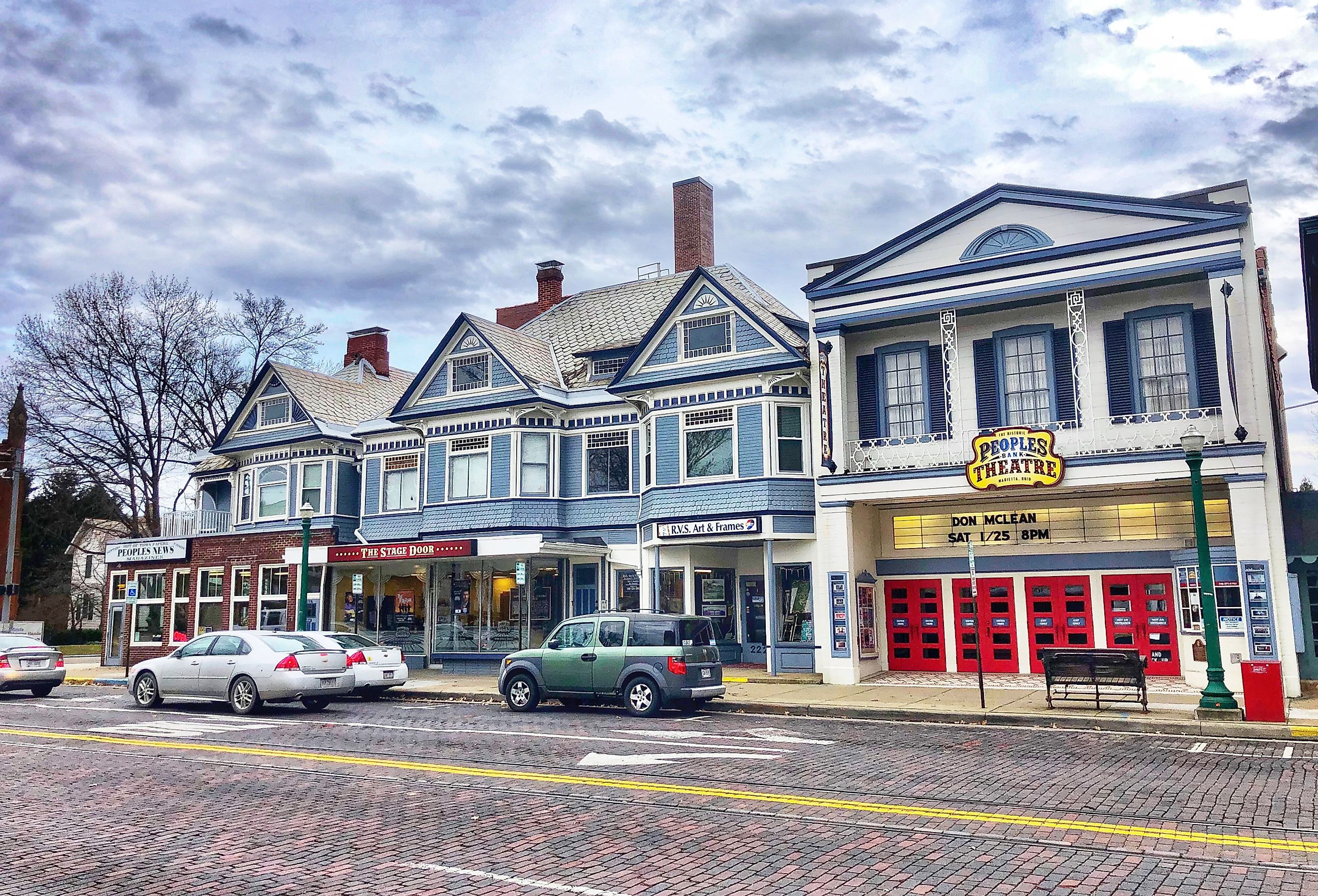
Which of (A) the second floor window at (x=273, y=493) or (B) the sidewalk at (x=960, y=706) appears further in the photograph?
(A) the second floor window at (x=273, y=493)

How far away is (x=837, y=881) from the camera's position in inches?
284

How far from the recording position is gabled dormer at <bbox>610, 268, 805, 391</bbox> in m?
24.7

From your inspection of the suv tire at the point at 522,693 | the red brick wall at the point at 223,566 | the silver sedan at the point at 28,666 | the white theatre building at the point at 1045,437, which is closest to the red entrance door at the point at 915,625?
the white theatre building at the point at 1045,437

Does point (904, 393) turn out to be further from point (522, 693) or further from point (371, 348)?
point (371, 348)

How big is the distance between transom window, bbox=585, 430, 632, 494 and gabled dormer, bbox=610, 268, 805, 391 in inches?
89.8

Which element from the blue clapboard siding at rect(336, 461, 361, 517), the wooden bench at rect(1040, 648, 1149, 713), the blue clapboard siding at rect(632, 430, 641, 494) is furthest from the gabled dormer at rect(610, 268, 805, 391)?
the blue clapboard siding at rect(336, 461, 361, 517)

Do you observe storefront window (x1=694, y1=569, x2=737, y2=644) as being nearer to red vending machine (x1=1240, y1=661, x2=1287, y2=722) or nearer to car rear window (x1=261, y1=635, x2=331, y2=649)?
car rear window (x1=261, y1=635, x2=331, y2=649)

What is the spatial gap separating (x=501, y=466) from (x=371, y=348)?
49.9ft

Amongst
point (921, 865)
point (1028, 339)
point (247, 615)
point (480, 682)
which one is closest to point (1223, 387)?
point (1028, 339)

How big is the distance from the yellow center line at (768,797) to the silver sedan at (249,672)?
344cm

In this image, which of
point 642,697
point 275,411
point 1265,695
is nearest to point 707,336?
point 642,697

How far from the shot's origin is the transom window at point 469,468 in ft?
94.7

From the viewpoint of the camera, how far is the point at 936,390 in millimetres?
23531

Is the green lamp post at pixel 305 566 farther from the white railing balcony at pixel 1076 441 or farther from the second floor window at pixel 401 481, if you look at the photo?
the white railing balcony at pixel 1076 441
